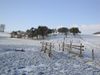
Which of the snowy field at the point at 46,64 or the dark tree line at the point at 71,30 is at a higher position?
the dark tree line at the point at 71,30

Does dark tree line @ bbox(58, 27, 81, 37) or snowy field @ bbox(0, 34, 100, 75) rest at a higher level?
dark tree line @ bbox(58, 27, 81, 37)

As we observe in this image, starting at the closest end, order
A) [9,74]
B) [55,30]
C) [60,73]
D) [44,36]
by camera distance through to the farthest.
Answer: [9,74]
[60,73]
[44,36]
[55,30]

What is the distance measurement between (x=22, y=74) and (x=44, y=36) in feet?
297

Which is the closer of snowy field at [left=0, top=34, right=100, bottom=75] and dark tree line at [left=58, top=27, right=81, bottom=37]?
snowy field at [left=0, top=34, right=100, bottom=75]

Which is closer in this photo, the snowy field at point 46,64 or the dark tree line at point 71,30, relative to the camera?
the snowy field at point 46,64

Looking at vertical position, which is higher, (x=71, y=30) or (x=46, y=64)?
(x=71, y=30)

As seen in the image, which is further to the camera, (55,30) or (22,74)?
(55,30)

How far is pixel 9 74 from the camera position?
36.3 feet

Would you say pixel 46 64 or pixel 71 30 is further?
pixel 71 30

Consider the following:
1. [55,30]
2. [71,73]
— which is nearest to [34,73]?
[71,73]

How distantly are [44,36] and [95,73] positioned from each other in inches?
3534

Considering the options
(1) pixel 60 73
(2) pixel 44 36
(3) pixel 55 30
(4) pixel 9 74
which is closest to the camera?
(4) pixel 9 74

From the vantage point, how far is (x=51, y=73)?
1177cm

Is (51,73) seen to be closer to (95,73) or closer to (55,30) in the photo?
(95,73)
